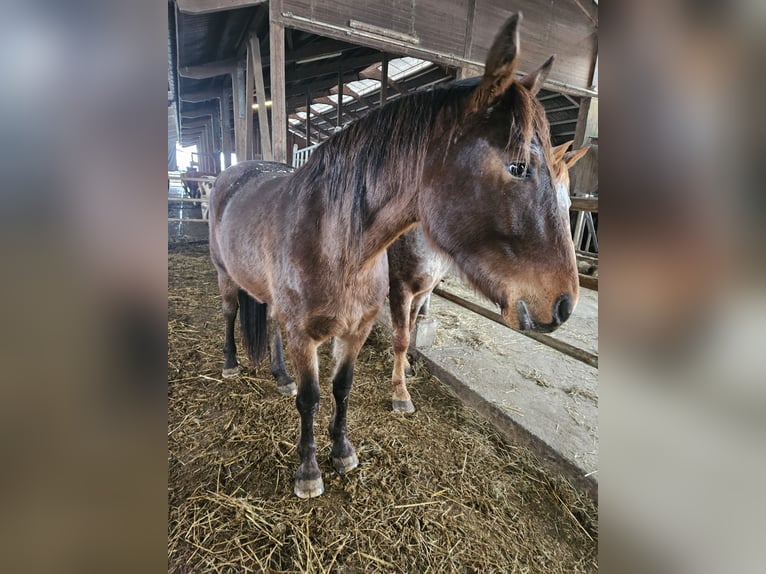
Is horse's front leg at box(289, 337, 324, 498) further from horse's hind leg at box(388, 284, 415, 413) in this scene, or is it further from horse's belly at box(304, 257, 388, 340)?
horse's hind leg at box(388, 284, 415, 413)

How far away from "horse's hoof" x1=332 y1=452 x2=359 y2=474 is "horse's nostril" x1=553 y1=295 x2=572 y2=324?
141 centimetres

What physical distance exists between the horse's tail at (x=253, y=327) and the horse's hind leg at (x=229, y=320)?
0.16m

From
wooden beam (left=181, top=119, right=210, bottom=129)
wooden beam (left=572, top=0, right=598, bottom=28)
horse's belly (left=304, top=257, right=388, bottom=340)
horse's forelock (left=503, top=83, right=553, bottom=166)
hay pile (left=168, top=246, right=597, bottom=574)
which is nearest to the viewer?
horse's forelock (left=503, top=83, right=553, bottom=166)

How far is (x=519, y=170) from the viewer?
3.40 ft

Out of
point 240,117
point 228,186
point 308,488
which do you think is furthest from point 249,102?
point 308,488

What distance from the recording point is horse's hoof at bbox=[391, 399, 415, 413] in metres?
2.47

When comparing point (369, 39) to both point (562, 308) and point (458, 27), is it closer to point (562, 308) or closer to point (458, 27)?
point (458, 27)

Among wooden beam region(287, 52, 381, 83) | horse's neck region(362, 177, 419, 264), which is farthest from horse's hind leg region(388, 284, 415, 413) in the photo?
wooden beam region(287, 52, 381, 83)

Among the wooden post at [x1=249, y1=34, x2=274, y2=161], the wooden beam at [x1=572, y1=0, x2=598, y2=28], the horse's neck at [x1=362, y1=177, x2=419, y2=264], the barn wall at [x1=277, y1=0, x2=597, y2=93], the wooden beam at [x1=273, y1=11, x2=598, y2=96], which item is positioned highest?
the wooden beam at [x1=572, y1=0, x2=598, y2=28]

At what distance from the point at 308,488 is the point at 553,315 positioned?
56.6 inches
